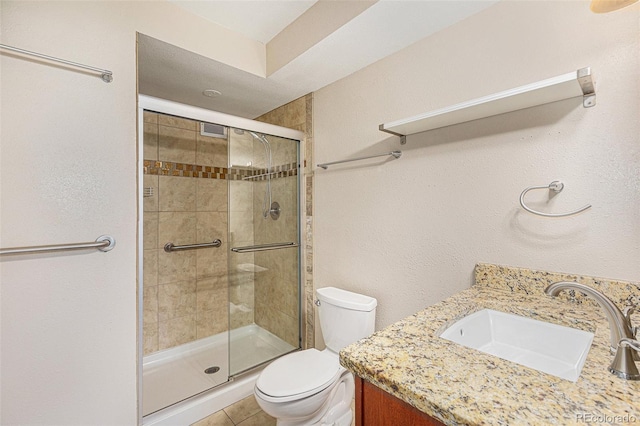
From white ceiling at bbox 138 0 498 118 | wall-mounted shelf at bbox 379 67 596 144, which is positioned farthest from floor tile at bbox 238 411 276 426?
white ceiling at bbox 138 0 498 118

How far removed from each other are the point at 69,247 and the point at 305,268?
146 centimetres

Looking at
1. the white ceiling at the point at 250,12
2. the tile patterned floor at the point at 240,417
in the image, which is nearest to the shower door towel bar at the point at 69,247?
the tile patterned floor at the point at 240,417

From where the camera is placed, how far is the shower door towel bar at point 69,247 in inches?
45.8

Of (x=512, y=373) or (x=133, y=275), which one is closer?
(x=512, y=373)

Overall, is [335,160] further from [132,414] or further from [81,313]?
[132,414]

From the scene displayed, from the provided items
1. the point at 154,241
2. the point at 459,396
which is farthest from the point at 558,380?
the point at 154,241

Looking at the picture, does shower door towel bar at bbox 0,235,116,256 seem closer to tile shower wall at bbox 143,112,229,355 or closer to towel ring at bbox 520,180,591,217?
tile shower wall at bbox 143,112,229,355

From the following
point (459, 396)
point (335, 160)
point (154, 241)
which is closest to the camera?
point (459, 396)

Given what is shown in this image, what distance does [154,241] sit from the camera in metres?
2.39

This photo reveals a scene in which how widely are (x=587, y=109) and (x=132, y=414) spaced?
7.98 ft

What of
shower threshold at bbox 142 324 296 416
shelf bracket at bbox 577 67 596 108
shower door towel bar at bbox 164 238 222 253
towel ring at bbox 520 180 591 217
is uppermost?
shelf bracket at bbox 577 67 596 108

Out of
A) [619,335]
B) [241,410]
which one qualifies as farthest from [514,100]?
[241,410]

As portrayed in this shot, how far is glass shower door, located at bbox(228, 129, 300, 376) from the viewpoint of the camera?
6.98ft

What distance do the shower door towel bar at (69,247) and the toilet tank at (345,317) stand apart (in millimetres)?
1173
